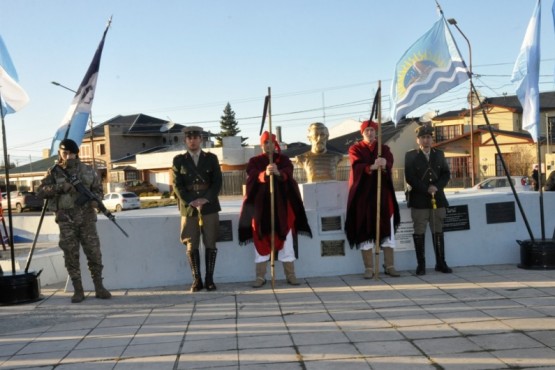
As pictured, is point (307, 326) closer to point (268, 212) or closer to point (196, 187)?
point (268, 212)

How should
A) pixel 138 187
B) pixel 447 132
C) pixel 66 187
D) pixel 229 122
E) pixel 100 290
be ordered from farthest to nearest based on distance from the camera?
pixel 229 122 → pixel 447 132 → pixel 138 187 → pixel 100 290 → pixel 66 187

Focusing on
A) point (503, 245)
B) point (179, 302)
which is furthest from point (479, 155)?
point (179, 302)

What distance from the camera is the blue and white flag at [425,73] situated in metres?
A: 7.35

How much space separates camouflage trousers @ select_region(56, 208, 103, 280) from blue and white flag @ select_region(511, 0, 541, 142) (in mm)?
5585

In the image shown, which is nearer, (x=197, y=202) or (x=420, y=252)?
(x=197, y=202)

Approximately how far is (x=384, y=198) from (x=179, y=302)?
2.87 meters

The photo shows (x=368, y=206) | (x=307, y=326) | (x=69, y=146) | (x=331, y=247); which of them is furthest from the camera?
(x=331, y=247)

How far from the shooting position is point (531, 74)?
7.23 meters

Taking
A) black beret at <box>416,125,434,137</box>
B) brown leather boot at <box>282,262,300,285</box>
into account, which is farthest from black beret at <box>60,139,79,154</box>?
black beret at <box>416,125,434,137</box>

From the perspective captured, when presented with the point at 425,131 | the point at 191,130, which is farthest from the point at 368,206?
the point at 191,130

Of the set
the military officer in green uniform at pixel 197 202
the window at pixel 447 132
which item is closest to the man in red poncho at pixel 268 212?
the military officer in green uniform at pixel 197 202

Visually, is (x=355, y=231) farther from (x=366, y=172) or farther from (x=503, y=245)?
(x=503, y=245)

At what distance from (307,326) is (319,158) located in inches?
129

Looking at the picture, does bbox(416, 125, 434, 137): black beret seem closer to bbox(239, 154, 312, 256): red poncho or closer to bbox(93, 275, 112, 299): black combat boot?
bbox(239, 154, 312, 256): red poncho
